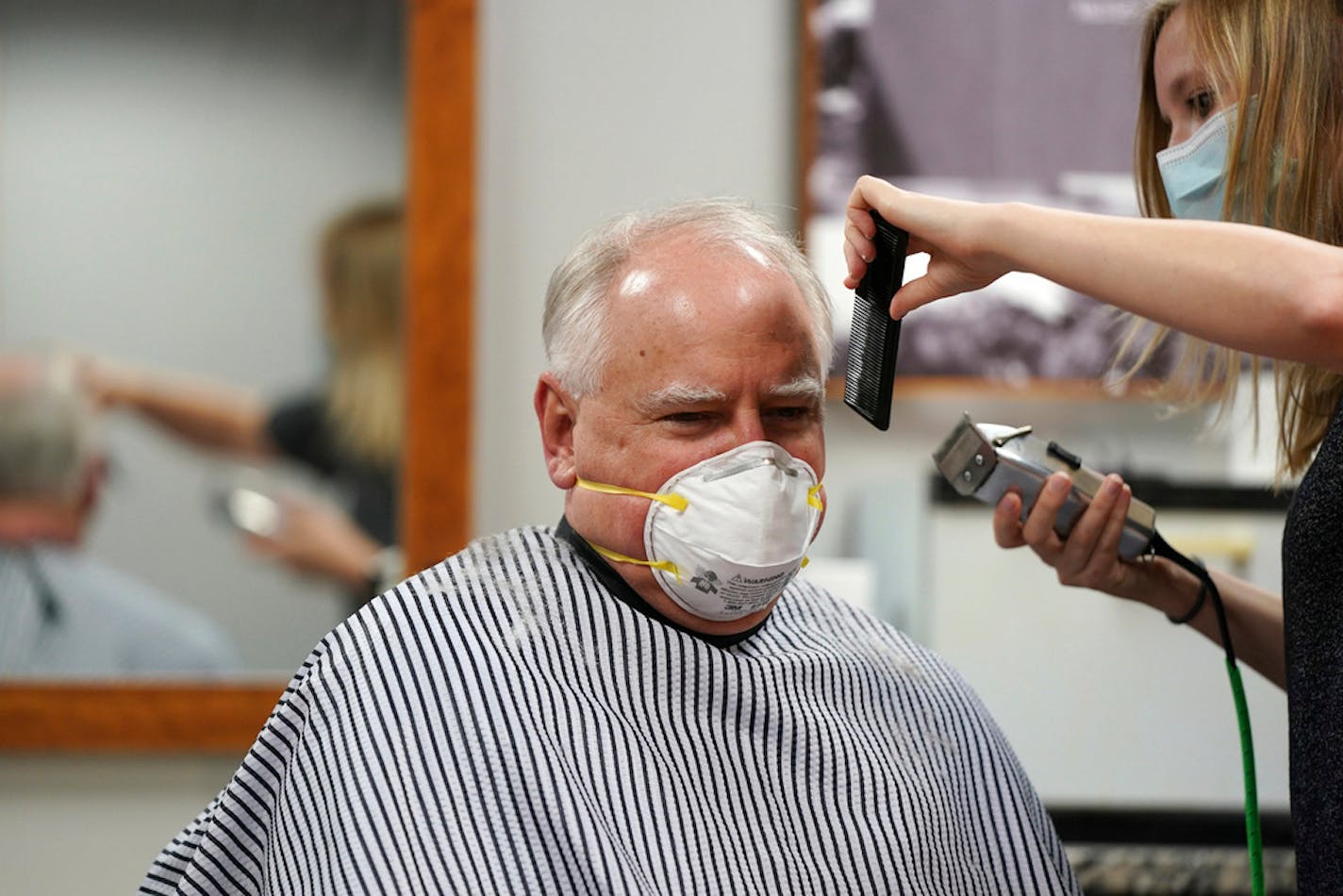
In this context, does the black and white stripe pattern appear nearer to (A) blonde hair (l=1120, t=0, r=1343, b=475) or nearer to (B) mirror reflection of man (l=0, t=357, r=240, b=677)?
(A) blonde hair (l=1120, t=0, r=1343, b=475)

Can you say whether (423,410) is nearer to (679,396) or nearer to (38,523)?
(38,523)

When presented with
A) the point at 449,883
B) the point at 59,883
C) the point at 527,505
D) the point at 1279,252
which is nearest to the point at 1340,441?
the point at 1279,252

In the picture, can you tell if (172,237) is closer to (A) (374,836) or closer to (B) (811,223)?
(B) (811,223)

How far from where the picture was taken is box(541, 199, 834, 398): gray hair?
147cm

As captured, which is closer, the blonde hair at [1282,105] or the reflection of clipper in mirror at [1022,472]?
the blonde hair at [1282,105]

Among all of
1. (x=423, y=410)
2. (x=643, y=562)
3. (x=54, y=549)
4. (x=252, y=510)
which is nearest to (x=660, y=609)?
(x=643, y=562)

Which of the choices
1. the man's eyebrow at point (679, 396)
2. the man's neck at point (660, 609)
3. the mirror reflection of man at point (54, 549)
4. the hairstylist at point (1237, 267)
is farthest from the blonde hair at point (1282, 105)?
the mirror reflection of man at point (54, 549)

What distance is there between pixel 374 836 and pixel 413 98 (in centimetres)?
176

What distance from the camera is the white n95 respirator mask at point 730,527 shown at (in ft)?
4.58

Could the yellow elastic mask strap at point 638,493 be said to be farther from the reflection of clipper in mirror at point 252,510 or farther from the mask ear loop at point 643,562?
the reflection of clipper in mirror at point 252,510

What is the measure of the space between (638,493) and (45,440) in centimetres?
164

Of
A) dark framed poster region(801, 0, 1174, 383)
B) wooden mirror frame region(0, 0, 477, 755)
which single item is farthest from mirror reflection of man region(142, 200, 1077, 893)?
dark framed poster region(801, 0, 1174, 383)

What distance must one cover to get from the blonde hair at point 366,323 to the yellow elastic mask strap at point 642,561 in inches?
50.2

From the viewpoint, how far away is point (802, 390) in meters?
1.47
